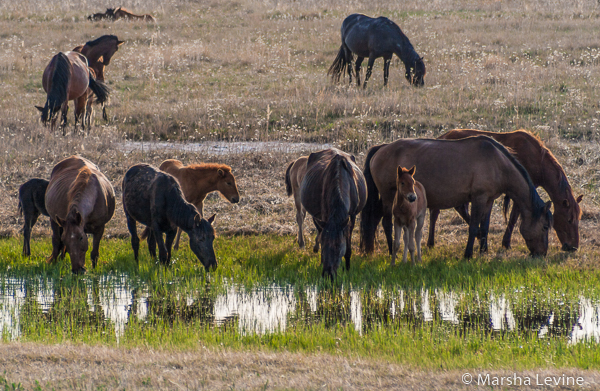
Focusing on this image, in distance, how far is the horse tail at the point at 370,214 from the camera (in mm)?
10500

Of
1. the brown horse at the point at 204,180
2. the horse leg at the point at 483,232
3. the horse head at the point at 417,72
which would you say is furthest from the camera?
the horse head at the point at 417,72

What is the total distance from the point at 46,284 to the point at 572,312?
20.6 feet

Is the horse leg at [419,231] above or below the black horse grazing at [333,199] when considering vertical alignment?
below

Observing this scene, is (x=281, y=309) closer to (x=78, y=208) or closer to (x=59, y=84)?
(x=78, y=208)

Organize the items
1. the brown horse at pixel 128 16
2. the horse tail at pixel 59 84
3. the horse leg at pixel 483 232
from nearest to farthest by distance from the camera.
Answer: the horse leg at pixel 483 232, the horse tail at pixel 59 84, the brown horse at pixel 128 16

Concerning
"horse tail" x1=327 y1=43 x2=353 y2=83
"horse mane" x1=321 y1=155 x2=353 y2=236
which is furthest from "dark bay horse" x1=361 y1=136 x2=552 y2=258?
"horse tail" x1=327 y1=43 x2=353 y2=83

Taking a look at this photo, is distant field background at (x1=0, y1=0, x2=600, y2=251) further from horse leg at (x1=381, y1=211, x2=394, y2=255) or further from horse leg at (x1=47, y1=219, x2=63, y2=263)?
horse leg at (x1=47, y1=219, x2=63, y2=263)

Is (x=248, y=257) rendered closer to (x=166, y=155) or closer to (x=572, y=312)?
(x=572, y=312)

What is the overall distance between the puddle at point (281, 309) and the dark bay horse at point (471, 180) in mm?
2253

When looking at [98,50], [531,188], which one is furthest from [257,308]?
[98,50]

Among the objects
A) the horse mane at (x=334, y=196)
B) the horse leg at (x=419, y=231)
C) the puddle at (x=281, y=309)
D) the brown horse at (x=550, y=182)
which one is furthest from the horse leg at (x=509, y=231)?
the horse mane at (x=334, y=196)

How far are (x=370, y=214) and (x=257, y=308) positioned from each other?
350 centimetres

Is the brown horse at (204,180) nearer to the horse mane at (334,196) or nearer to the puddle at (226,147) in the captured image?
the horse mane at (334,196)

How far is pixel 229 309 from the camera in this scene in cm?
765
